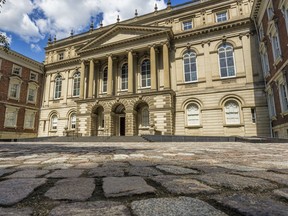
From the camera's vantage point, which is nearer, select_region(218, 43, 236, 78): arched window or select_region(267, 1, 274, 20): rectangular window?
select_region(267, 1, 274, 20): rectangular window

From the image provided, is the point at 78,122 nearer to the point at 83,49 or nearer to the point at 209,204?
the point at 83,49

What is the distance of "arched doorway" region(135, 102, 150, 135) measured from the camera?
75.7 ft

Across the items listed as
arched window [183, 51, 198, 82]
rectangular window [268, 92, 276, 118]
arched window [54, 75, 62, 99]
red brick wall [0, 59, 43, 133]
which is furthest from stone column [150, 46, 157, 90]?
red brick wall [0, 59, 43, 133]

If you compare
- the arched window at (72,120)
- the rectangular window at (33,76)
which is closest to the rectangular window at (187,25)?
the arched window at (72,120)

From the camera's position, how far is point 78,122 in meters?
24.3

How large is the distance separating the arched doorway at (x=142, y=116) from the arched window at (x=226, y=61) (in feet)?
29.3

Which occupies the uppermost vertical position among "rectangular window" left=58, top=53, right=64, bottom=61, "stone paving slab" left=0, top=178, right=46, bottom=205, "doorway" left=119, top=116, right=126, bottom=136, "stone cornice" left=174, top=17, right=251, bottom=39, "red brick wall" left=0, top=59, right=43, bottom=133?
"rectangular window" left=58, top=53, right=64, bottom=61

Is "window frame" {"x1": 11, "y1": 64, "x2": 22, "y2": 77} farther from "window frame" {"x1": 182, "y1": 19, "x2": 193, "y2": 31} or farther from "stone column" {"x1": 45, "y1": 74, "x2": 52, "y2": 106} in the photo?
"window frame" {"x1": 182, "y1": 19, "x2": 193, "y2": 31}

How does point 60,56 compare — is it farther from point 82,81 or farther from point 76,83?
point 82,81

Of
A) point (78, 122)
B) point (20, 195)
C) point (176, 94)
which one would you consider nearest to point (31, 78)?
point (78, 122)

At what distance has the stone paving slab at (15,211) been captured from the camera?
3.69 feet

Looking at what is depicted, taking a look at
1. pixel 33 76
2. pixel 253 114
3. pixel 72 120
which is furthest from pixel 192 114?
pixel 33 76

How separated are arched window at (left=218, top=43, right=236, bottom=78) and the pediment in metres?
6.13

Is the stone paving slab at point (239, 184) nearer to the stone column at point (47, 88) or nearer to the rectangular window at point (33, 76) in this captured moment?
the stone column at point (47, 88)
